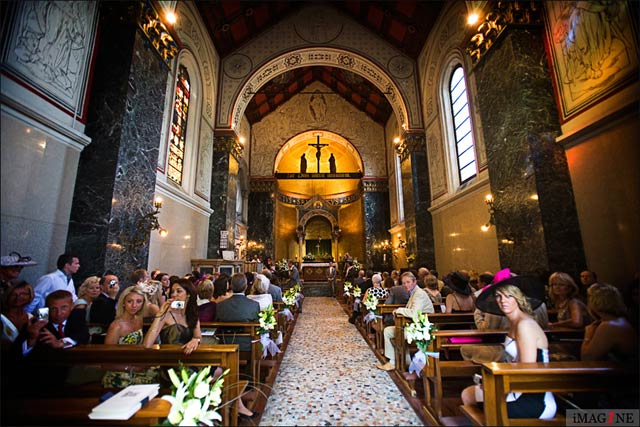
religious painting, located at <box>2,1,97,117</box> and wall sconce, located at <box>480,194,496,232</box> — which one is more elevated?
religious painting, located at <box>2,1,97,117</box>

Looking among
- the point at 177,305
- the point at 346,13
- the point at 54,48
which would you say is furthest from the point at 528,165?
the point at 346,13

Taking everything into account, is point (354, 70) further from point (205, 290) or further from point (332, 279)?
point (205, 290)

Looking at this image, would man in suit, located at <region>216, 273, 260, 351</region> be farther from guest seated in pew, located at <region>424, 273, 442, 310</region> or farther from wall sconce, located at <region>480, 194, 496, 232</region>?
wall sconce, located at <region>480, 194, 496, 232</region>

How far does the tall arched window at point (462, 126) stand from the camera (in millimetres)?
7379

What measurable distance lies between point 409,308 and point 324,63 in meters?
11.0

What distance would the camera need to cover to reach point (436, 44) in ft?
29.2

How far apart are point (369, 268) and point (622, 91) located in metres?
11.5

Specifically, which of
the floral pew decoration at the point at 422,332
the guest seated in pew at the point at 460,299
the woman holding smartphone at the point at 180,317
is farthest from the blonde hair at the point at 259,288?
the guest seated in pew at the point at 460,299

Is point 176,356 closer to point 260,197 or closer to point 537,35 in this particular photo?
point 537,35

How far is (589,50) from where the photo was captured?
160 inches

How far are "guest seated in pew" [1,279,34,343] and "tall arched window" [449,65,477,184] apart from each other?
8.27 metres

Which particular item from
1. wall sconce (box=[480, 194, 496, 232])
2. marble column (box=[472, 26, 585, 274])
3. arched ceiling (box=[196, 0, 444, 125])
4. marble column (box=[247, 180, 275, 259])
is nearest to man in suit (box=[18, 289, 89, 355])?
marble column (box=[472, 26, 585, 274])

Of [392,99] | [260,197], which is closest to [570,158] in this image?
[392,99]

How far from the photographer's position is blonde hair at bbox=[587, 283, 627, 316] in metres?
1.81
